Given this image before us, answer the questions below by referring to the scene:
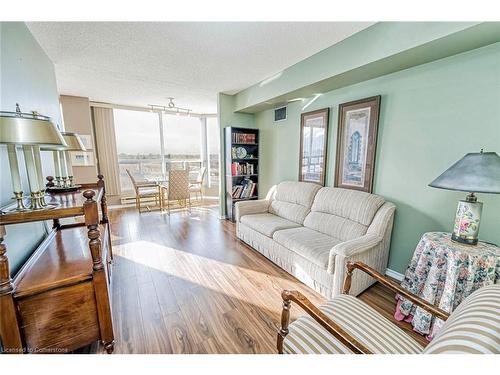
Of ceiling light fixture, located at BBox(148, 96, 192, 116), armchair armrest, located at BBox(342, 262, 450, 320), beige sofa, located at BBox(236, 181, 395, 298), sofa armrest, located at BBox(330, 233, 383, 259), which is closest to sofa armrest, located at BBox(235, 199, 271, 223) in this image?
beige sofa, located at BBox(236, 181, 395, 298)

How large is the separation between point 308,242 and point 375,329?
1.08m

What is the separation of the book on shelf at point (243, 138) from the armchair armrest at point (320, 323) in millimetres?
3263

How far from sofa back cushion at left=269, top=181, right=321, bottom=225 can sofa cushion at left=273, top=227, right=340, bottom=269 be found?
33cm

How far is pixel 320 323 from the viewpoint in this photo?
890 mm

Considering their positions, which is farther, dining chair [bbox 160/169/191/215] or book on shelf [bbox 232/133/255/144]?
dining chair [bbox 160/169/191/215]

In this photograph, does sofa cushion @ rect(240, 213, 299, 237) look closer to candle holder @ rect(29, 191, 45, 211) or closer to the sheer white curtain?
candle holder @ rect(29, 191, 45, 211)

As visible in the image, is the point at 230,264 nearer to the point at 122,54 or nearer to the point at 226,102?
the point at 122,54

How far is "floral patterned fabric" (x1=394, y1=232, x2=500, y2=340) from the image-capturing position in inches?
51.3

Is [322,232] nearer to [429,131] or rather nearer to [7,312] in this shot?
[429,131]

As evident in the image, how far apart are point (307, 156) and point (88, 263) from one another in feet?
9.19

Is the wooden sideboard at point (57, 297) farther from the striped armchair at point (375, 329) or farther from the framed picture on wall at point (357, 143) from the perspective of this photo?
the framed picture on wall at point (357, 143)

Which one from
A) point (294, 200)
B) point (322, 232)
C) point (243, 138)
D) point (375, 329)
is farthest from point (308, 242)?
point (243, 138)

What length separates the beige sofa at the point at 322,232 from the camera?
1819 mm
